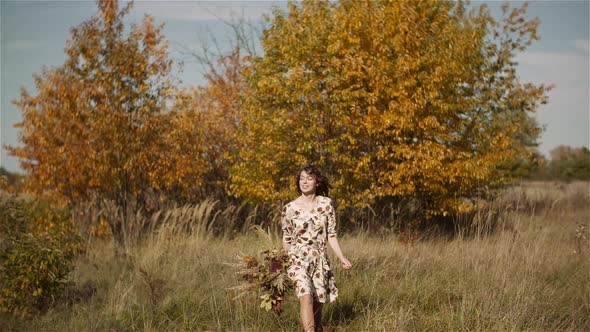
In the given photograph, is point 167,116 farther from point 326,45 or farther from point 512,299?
point 512,299

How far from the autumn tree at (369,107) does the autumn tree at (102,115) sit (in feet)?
5.80

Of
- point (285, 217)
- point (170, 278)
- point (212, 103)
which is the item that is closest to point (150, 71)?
point (212, 103)

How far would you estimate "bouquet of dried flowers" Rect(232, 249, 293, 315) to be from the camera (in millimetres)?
4625

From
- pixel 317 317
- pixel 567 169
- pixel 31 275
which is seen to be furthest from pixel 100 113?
pixel 567 169

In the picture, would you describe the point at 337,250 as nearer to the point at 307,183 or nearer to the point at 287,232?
the point at 287,232

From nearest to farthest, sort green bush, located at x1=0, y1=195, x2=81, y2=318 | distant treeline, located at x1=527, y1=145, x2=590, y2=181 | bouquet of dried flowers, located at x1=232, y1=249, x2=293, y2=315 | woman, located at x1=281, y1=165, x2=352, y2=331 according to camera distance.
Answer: bouquet of dried flowers, located at x1=232, y1=249, x2=293, y2=315
woman, located at x1=281, y1=165, x2=352, y2=331
green bush, located at x1=0, y1=195, x2=81, y2=318
distant treeline, located at x1=527, y1=145, x2=590, y2=181

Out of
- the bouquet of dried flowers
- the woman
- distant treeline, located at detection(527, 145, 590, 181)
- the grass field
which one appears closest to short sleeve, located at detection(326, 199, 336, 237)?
the woman

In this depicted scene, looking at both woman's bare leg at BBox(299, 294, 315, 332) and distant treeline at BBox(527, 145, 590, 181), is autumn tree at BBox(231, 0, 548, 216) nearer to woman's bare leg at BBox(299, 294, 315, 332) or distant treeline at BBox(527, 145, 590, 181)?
woman's bare leg at BBox(299, 294, 315, 332)

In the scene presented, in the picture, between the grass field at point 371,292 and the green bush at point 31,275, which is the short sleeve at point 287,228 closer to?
the grass field at point 371,292

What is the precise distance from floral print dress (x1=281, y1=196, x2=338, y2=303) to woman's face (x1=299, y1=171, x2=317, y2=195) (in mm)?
131

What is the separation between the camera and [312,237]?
15.9ft

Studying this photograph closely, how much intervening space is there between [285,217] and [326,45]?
18.8 ft

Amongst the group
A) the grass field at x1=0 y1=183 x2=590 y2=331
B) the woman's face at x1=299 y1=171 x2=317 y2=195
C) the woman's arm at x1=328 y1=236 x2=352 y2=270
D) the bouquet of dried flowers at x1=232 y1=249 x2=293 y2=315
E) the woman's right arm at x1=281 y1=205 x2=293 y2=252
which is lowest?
the grass field at x1=0 y1=183 x2=590 y2=331

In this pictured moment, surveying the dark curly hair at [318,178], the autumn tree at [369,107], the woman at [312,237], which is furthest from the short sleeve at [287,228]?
the autumn tree at [369,107]
